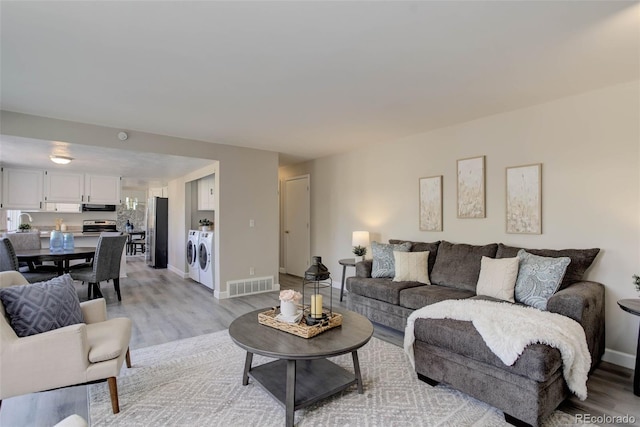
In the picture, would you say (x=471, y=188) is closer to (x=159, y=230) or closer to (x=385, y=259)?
(x=385, y=259)

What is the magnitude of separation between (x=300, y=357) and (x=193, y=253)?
4692 mm

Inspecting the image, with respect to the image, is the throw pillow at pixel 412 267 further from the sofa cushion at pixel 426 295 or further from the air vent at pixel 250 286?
the air vent at pixel 250 286

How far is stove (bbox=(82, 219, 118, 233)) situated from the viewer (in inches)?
265

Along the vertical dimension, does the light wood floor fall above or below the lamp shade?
below

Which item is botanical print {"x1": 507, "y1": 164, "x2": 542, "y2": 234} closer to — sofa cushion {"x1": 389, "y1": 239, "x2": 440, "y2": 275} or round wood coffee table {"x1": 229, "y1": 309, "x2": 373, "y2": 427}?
sofa cushion {"x1": 389, "y1": 239, "x2": 440, "y2": 275}

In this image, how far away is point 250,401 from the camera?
7.00 feet

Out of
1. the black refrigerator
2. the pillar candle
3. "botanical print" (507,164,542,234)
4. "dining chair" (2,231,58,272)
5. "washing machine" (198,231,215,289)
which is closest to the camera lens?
the pillar candle

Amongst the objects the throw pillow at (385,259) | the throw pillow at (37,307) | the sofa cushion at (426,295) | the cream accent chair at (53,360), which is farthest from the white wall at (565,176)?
the throw pillow at (37,307)

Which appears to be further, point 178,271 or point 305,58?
point 178,271

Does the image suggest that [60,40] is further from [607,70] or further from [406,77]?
[607,70]

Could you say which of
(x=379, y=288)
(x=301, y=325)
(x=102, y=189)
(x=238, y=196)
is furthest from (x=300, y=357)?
(x=102, y=189)

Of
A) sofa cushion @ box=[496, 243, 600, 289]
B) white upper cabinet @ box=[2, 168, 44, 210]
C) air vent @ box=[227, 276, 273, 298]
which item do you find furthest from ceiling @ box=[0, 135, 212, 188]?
sofa cushion @ box=[496, 243, 600, 289]

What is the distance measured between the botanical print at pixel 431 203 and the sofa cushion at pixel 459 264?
44 cm

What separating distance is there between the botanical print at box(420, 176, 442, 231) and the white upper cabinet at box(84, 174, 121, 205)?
5849 mm
